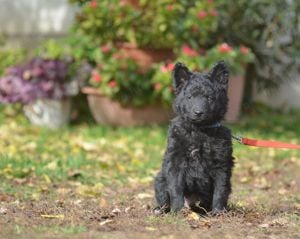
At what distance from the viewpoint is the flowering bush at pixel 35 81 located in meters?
10.7

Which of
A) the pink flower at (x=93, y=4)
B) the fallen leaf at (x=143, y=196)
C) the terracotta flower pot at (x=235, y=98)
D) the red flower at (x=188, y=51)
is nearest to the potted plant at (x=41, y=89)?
the pink flower at (x=93, y=4)

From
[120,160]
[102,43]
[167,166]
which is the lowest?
[120,160]

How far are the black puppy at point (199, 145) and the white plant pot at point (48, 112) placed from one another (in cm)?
608

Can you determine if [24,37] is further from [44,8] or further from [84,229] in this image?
[84,229]

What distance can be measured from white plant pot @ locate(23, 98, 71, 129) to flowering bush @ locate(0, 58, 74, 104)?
0.48 feet

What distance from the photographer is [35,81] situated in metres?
10.8

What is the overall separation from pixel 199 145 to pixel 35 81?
626 centimetres

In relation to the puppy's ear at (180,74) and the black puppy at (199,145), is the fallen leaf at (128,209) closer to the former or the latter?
the black puppy at (199,145)

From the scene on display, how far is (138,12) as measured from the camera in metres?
10.2

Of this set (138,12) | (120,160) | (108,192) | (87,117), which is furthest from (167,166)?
(87,117)

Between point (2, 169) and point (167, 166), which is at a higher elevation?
point (167, 166)

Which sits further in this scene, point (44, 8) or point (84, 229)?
point (44, 8)

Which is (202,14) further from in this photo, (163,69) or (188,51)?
(163,69)

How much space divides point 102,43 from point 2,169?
13.1 ft
